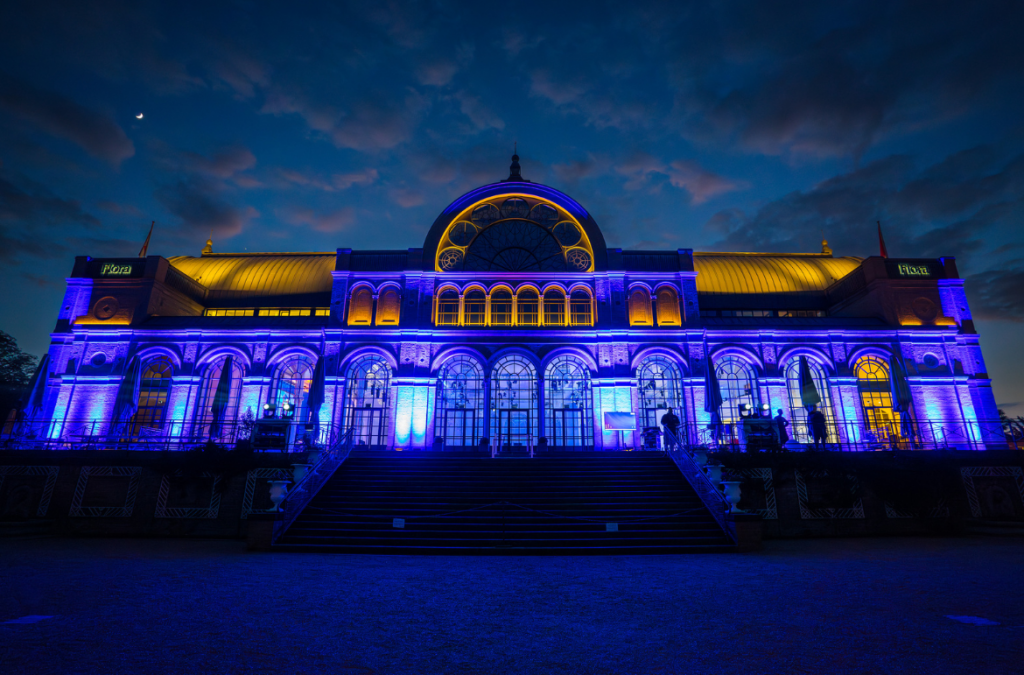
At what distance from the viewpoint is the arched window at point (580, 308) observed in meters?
28.5

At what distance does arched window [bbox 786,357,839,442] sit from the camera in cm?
2595

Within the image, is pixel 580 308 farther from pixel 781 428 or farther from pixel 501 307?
pixel 781 428

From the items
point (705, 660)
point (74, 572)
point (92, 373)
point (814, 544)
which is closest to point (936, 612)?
point (705, 660)

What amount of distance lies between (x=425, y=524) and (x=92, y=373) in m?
23.7

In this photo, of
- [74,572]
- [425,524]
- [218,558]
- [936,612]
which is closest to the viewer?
[936,612]

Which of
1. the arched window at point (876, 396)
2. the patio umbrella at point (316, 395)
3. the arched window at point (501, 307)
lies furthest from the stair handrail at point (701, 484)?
the patio umbrella at point (316, 395)

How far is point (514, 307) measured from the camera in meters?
28.6

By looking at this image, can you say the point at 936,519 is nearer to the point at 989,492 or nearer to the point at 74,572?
the point at 989,492

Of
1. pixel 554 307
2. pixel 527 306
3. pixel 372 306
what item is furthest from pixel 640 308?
pixel 372 306

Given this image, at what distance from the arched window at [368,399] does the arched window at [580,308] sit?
36.1 feet

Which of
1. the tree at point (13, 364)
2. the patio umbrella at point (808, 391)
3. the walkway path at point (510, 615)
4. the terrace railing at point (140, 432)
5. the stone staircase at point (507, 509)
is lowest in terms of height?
the walkway path at point (510, 615)

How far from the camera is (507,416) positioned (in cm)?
2673

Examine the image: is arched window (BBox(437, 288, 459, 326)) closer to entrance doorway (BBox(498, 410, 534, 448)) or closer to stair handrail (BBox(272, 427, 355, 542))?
entrance doorway (BBox(498, 410, 534, 448))

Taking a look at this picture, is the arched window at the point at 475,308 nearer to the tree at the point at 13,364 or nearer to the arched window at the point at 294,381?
the arched window at the point at 294,381
